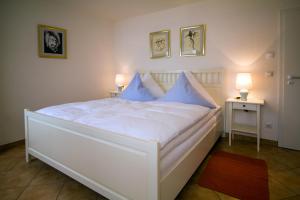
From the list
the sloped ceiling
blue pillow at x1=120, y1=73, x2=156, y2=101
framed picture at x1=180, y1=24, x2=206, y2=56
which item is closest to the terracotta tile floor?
blue pillow at x1=120, y1=73, x2=156, y2=101

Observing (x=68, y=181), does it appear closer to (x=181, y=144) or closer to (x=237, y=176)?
(x=181, y=144)

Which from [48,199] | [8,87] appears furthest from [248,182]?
[8,87]

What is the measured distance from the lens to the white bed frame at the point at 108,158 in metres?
1.31

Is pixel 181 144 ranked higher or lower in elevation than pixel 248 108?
lower

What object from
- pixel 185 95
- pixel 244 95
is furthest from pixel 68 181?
pixel 244 95

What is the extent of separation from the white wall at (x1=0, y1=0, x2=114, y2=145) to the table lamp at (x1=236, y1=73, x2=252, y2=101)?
3054 mm

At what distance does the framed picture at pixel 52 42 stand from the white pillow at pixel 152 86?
5.65 ft

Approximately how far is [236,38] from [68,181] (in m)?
3.28

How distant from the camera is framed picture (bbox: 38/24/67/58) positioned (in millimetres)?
3307

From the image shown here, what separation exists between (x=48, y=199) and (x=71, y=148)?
50cm

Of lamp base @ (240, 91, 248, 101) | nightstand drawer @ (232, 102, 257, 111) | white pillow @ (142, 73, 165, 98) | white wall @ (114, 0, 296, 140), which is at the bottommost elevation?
nightstand drawer @ (232, 102, 257, 111)

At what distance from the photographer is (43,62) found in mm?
3371

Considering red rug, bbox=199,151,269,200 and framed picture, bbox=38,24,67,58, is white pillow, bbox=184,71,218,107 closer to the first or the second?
red rug, bbox=199,151,269,200

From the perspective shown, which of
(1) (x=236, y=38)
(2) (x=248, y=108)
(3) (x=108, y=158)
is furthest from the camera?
(1) (x=236, y=38)
